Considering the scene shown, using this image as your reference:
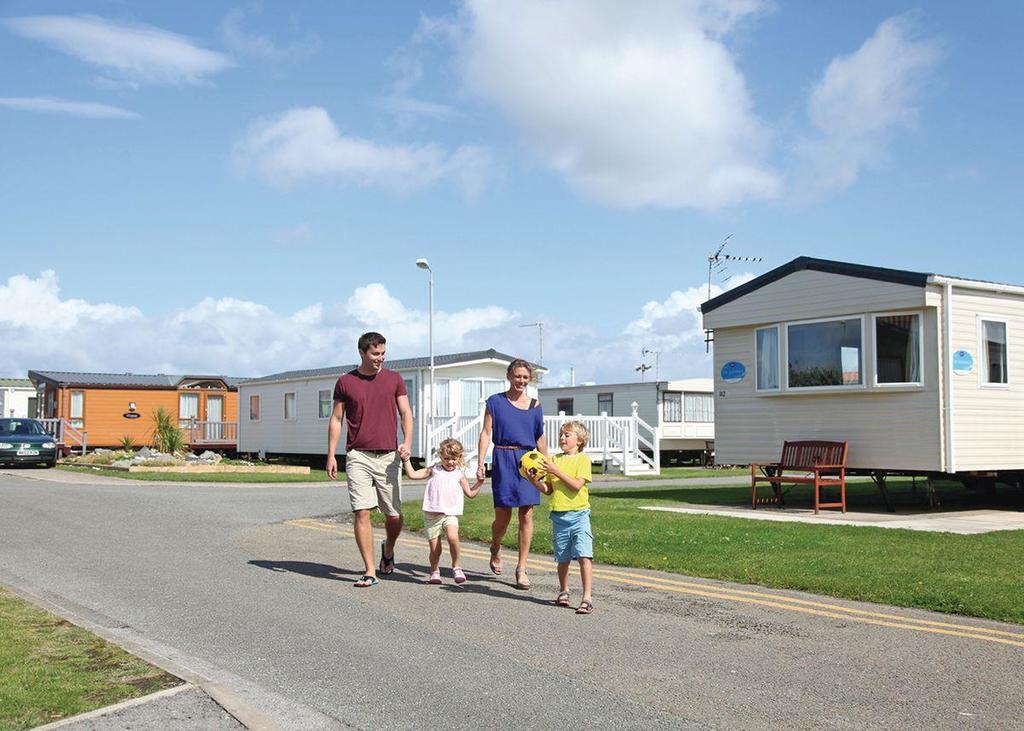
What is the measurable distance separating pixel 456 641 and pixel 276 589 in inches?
97.0

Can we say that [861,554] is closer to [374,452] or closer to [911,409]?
[374,452]

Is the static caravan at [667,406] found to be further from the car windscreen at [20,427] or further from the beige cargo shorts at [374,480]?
the beige cargo shorts at [374,480]

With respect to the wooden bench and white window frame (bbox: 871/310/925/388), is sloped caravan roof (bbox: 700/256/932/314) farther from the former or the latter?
the wooden bench

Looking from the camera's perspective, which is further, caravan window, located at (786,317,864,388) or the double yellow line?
caravan window, located at (786,317,864,388)

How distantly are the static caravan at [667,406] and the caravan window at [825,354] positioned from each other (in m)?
20.1

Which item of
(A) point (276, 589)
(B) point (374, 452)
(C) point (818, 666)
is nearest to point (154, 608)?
(A) point (276, 589)

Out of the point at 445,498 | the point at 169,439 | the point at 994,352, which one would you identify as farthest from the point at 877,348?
the point at 169,439

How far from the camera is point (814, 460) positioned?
16.4m

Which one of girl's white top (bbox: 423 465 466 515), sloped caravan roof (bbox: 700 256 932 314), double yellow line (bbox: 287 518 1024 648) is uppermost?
sloped caravan roof (bbox: 700 256 932 314)

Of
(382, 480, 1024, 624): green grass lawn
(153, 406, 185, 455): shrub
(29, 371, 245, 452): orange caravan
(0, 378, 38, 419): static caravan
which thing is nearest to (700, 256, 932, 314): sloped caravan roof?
(382, 480, 1024, 624): green grass lawn

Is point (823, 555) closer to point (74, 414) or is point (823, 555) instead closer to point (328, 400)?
point (328, 400)

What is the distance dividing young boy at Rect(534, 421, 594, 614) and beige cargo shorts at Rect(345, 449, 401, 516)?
5.19ft

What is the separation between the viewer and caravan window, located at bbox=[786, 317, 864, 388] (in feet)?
52.6

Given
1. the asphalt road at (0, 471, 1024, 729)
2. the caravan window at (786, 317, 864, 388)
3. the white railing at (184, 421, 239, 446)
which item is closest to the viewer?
the asphalt road at (0, 471, 1024, 729)
